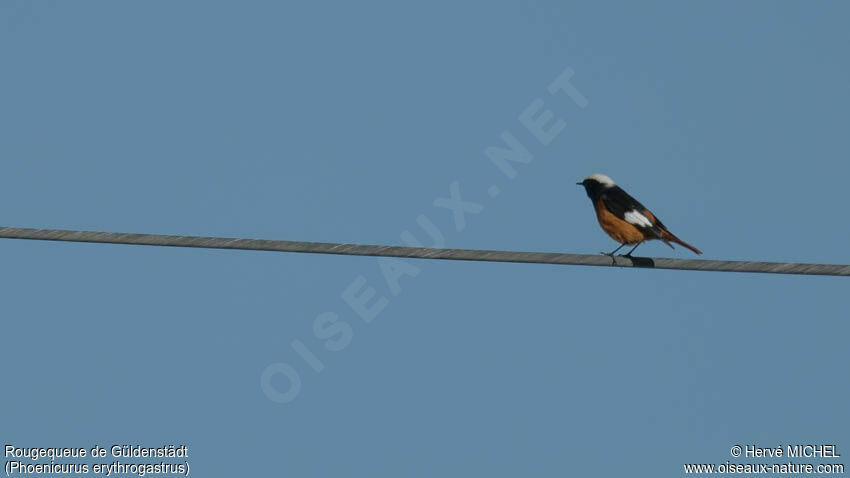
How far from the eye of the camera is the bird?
13.2 meters

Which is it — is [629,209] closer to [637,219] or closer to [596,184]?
[637,219]

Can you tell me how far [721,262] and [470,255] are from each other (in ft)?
5.79

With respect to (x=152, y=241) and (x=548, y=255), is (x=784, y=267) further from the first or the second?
(x=152, y=241)

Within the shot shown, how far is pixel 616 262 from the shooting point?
10117 mm

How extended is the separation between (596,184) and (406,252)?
5.40 meters

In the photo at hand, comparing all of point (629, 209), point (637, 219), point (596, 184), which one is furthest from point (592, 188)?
point (637, 219)

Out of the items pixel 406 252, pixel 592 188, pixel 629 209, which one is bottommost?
pixel 406 252

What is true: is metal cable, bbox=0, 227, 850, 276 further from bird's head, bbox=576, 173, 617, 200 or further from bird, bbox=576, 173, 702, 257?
bird's head, bbox=576, 173, 617, 200

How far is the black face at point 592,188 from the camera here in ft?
46.5

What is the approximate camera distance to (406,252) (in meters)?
9.26

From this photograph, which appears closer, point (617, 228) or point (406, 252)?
point (406, 252)

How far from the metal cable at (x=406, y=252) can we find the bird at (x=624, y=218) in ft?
9.38

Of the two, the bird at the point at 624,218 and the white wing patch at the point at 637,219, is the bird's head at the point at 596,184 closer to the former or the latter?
the bird at the point at 624,218

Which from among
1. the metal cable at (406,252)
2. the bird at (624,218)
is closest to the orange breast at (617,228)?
the bird at (624,218)
